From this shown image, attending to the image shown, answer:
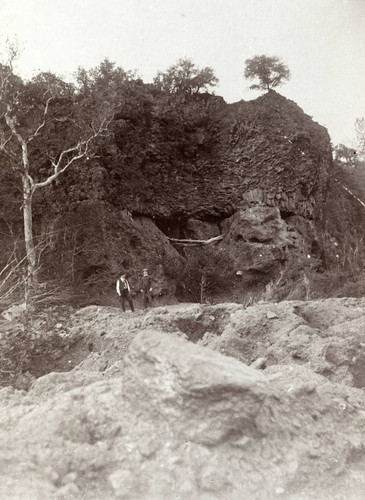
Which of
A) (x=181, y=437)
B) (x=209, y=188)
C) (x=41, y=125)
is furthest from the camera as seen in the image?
(x=209, y=188)

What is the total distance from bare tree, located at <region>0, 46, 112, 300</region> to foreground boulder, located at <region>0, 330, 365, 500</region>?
44.9 feet

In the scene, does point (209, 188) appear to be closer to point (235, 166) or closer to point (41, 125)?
point (235, 166)

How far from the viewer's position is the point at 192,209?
69.7 ft

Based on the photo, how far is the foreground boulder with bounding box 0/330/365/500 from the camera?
2.63 metres

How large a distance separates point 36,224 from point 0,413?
49.4 ft

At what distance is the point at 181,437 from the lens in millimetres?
2850

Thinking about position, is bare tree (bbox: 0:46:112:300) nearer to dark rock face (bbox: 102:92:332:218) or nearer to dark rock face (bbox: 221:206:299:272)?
dark rock face (bbox: 102:92:332:218)

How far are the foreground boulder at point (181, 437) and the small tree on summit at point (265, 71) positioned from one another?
24.1 m

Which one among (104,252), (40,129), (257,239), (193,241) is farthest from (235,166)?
(40,129)

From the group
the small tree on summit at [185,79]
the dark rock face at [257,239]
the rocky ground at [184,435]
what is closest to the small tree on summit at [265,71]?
the small tree on summit at [185,79]

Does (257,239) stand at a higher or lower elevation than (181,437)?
higher

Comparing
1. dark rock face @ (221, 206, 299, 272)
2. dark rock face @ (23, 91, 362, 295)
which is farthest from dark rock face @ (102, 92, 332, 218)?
dark rock face @ (221, 206, 299, 272)

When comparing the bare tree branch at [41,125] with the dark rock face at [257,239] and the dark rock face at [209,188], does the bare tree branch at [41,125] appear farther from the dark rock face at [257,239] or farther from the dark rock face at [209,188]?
the dark rock face at [257,239]

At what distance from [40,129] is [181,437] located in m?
16.9
